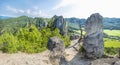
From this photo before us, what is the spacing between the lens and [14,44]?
6494cm

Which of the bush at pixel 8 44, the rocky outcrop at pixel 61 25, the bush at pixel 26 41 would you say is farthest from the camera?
the rocky outcrop at pixel 61 25

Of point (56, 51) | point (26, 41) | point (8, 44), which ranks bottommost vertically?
point (56, 51)

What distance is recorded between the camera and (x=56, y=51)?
189 ft

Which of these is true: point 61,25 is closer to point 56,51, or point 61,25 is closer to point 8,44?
point 8,44

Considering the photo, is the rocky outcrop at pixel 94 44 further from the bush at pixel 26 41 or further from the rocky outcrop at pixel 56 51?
the bush at pixel 26 41

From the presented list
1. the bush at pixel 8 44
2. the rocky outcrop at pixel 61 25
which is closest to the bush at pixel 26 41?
the bush at pixel 8 44

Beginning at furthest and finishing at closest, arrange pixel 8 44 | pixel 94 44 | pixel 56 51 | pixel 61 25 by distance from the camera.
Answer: pixel 61 25 < pixel 8 44 < pixel 56 51 < pixel 94 44

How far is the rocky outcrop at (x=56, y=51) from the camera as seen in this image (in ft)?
179

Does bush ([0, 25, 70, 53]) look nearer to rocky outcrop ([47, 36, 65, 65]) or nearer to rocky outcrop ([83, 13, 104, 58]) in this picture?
rocky outcrop ([47, 36, 65, 65])

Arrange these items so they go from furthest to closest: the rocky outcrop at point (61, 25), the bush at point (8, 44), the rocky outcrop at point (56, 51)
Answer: the rocky outcrop at point (61, 25) → the bush at point (8, 44) → the rocky outcrop at point (56, 51)

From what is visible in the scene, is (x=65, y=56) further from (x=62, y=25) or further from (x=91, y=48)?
(x=62, y=25)

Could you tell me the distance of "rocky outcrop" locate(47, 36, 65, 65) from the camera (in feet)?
179

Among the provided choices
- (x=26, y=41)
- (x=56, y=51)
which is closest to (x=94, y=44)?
(x=56, y=51)

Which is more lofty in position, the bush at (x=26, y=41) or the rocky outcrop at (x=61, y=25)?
the rocky outcrop at (x=61, y=25)
